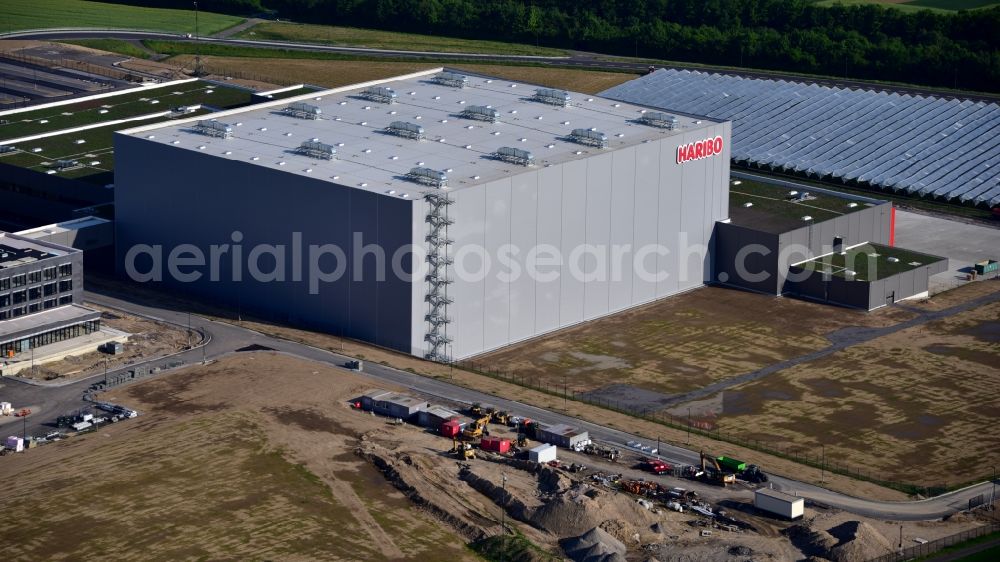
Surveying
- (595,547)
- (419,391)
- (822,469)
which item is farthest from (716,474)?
(419,391)

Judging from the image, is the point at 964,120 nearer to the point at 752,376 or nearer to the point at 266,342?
the point at 752,376

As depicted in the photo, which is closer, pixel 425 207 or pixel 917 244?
pixel 425 207

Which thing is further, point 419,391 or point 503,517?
point 419,391

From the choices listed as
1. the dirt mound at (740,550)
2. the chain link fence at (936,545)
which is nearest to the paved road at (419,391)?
the chain link fence at (936,545)

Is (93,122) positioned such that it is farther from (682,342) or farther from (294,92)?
(682,342)

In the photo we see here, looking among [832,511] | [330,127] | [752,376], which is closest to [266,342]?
[330,127]
